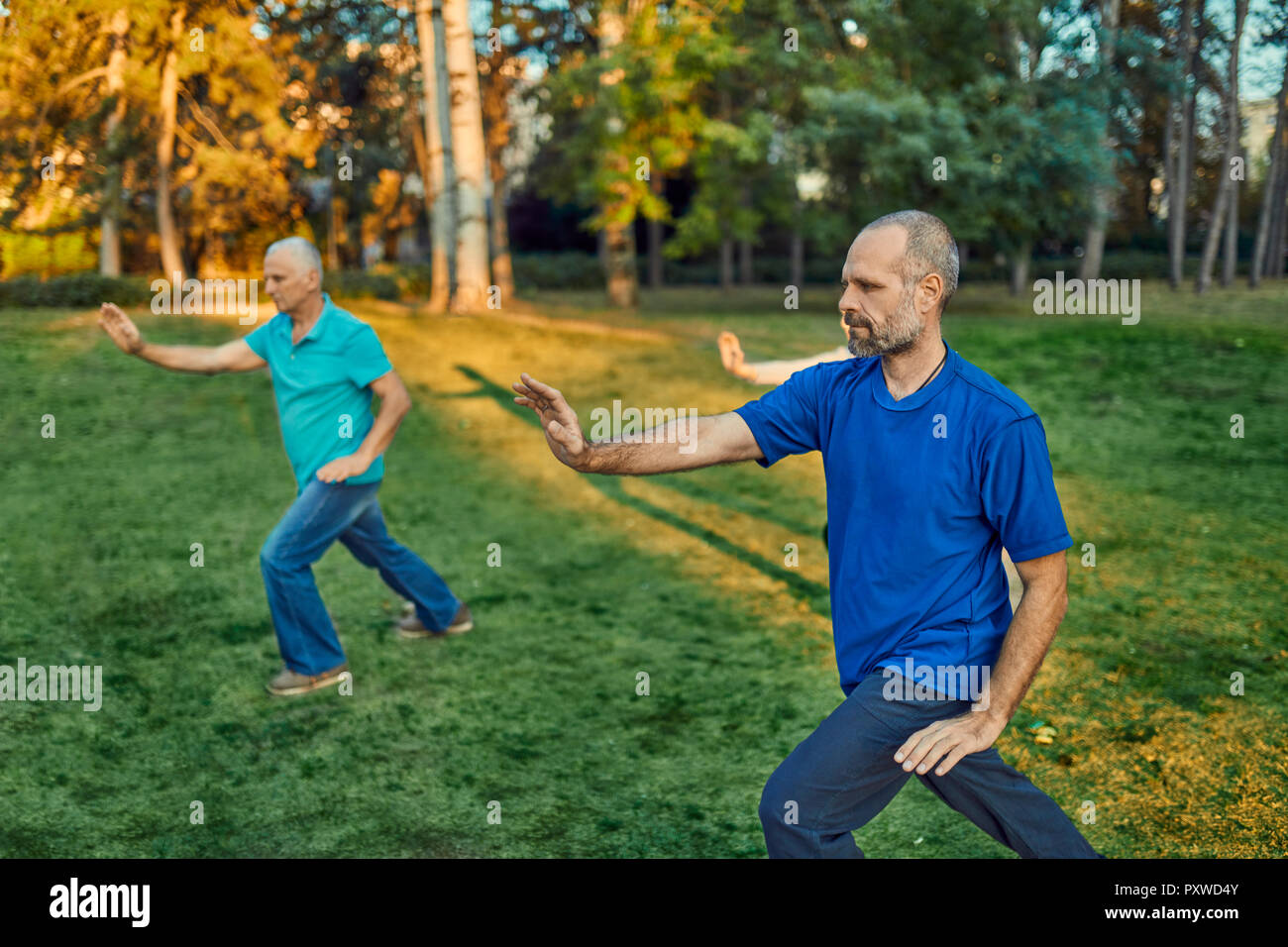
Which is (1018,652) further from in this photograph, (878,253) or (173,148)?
(173,148)

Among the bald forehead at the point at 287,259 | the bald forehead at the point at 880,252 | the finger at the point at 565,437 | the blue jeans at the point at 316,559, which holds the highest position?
the bald forehead at the point at 287,259

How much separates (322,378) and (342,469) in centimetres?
47

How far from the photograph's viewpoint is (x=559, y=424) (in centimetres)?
312

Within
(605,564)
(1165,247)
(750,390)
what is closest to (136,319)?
(750,390)

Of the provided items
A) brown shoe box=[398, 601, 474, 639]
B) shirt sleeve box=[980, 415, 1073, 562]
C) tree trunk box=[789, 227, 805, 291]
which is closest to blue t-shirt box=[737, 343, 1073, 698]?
shirt sleeve box=[980, 415, 1073, 562]

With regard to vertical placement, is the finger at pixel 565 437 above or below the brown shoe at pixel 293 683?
above

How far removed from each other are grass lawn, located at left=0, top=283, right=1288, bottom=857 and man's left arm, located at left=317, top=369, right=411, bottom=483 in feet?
4.18

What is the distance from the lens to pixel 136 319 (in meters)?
19.6

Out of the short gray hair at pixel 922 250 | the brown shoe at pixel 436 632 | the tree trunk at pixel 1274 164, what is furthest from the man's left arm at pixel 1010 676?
the tree trunk at pixel 1274 164

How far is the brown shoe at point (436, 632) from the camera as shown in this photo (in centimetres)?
733

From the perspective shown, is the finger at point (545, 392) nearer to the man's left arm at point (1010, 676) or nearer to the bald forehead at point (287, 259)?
the man's left arm at point (1010, 676)

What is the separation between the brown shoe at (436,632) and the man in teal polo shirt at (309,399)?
1.16 metres

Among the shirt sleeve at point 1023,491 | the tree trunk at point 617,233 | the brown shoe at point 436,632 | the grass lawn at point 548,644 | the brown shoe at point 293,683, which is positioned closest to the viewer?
the shirt sleeve at point 1023,491

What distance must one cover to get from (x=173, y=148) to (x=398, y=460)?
1728cm
